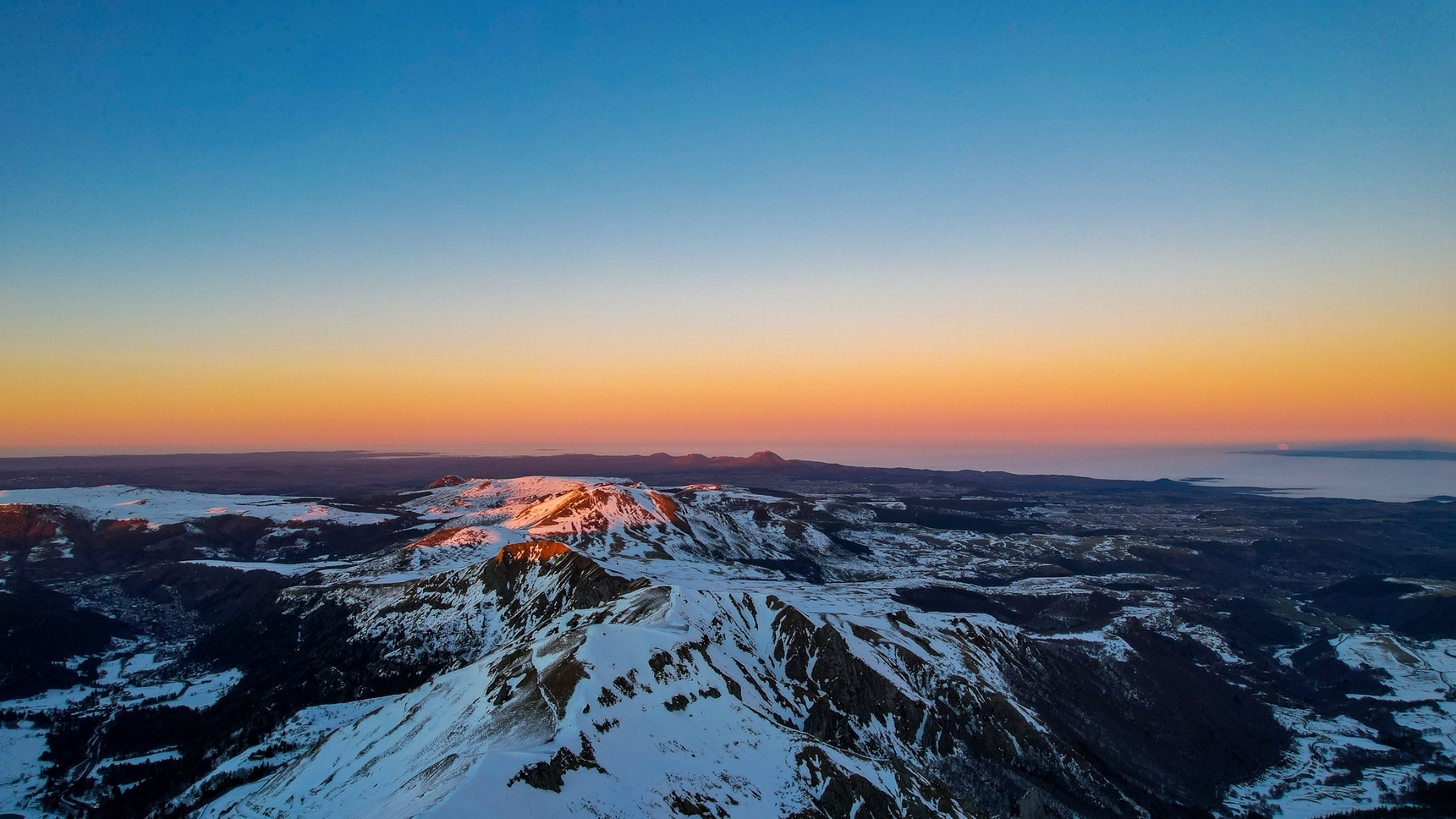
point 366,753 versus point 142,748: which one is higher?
point 366,753

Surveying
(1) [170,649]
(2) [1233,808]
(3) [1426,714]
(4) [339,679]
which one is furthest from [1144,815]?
(1) [170,649]

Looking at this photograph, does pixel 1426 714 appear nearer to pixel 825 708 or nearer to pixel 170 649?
pixel 825 708

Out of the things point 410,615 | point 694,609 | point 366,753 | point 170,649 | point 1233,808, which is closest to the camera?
point 366,753

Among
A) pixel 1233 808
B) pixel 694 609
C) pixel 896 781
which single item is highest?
pixel 694 609

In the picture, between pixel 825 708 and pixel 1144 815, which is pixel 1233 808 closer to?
pixel 1144 815

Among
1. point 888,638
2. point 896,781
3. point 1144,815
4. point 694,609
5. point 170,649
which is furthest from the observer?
point 170,649

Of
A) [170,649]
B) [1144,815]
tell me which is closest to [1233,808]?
[1144,815]

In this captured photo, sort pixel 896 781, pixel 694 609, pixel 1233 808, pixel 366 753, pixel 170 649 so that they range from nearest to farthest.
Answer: pixel 896 781
pixel 366 753
pixel 1233 808
pixel 694 609
pixel 170 649

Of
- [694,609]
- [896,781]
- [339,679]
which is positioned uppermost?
[694,609]

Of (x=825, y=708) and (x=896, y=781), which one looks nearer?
(x=896, y=781)
